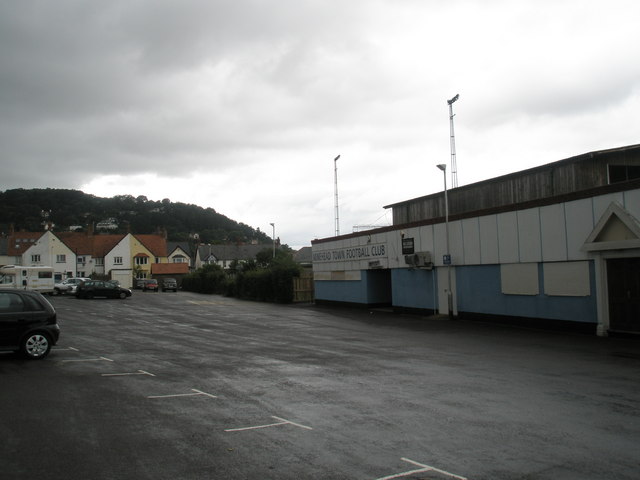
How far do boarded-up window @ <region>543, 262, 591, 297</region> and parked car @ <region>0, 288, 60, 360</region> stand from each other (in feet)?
51.7

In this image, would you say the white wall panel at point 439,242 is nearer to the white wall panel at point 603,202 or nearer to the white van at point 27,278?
the white wall panel at point 603,202

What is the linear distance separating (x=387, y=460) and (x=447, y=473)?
2.20ft

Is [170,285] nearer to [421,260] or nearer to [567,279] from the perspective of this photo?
[421,260]

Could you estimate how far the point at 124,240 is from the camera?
89.0 metres

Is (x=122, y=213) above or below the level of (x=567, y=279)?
above

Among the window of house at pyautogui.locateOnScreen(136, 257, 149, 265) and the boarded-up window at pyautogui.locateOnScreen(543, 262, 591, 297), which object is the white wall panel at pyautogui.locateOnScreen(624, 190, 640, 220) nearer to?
the boarded-up window at pyautogui.locateOnScreen(543, 262, 591, 297)

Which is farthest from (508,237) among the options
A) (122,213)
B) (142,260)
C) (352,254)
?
(122,213)

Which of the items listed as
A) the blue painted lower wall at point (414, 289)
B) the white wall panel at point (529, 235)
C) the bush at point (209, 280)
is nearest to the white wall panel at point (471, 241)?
the white wall panel at point (529, 235)

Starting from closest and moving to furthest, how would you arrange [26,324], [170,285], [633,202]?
[26,324] < [633,202] < [170,285]

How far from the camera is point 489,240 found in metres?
22.4

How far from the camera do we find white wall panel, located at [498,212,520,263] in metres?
20.9

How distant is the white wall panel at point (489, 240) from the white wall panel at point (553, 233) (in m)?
2.57

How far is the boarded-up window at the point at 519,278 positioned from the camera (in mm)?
19953

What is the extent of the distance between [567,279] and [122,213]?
14883 centimetres
